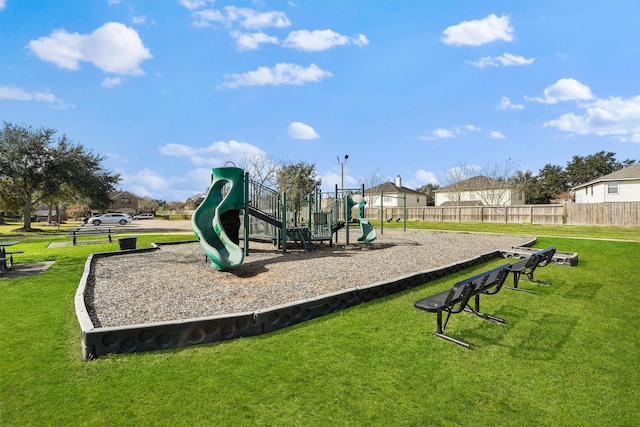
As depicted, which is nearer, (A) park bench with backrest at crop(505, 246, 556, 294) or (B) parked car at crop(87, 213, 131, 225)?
(A) park bench with backrest at crop(505, 246, 556, 294)

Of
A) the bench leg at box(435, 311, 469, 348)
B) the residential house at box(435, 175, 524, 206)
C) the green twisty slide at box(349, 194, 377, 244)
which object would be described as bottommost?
the bench leg at box(435, 311, 469, 348)

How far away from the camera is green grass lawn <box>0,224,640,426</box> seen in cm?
317

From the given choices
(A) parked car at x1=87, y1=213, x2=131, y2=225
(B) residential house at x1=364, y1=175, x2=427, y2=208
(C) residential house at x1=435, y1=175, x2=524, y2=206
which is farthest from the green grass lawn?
(B) residential house at x1=364, y1=175, x2=427, y2=208

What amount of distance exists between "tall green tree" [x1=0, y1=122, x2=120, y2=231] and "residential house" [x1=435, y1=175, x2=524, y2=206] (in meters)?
48.2

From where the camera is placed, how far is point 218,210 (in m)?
9.91

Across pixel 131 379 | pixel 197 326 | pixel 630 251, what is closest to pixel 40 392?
pixel 131 379

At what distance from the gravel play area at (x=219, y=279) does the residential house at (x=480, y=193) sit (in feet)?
140

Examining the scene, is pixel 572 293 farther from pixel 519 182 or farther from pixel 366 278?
pixel 519 182

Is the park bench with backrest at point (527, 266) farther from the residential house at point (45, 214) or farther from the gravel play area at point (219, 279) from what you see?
the residential house at point (45, 214)

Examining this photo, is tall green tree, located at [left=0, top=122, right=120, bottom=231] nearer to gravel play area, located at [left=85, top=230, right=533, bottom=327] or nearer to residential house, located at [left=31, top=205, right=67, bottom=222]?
gravel play area, located at [left=85, top=230, right=533, bottom=327]

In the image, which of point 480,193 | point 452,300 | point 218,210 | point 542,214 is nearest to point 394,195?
point 480,193

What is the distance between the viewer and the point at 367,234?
14.4 metres

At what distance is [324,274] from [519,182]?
55.0 metres

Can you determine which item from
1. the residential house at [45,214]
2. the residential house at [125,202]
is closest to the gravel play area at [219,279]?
the residential house at [45,214]
